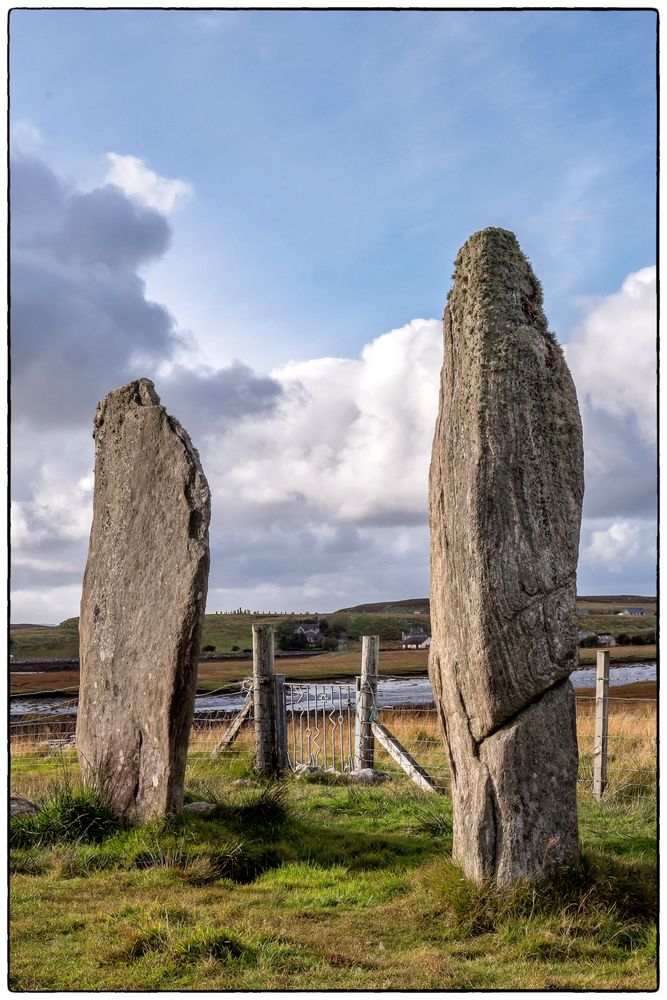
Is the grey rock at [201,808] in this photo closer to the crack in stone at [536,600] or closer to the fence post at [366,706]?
the fence post at [366,706]

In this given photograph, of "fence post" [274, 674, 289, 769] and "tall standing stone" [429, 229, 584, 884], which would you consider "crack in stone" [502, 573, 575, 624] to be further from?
"fence post" [274, 674, 289, 769]

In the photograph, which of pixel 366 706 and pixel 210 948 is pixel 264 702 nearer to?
pixel 366 706

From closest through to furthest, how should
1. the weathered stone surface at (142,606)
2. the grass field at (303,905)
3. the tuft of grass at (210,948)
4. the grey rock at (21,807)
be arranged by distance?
the grass field at (303,905) < the tuft of grass at (210,948) < the weathered stone surface at (142,606) < the grey rock at (21,807)

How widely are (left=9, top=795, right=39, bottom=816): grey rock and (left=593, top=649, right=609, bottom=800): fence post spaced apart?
265 inches

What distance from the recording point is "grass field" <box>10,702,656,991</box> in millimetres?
5605

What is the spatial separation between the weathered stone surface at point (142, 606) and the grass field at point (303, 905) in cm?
51

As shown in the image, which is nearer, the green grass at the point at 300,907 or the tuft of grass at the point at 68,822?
the green grass at the point at 300,907

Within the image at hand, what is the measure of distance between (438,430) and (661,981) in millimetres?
4226

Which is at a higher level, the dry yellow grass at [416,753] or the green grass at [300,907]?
the green grass at [300,907]

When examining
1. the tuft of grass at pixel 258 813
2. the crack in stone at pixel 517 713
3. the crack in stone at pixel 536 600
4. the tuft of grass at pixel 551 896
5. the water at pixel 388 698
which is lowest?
the water at pixel 388 698

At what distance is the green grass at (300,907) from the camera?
5605 mm

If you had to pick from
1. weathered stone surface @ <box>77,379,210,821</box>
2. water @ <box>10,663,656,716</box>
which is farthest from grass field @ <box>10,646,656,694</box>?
weathered stone surface @ <box>77,379,210,821</box>

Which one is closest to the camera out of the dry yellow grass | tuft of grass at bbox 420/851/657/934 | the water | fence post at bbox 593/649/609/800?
tuft of grass at bbox 420/851/657/934

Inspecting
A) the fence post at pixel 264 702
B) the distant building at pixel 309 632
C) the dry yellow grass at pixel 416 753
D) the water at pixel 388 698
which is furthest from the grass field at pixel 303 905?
the distant building at pixel 309 632
